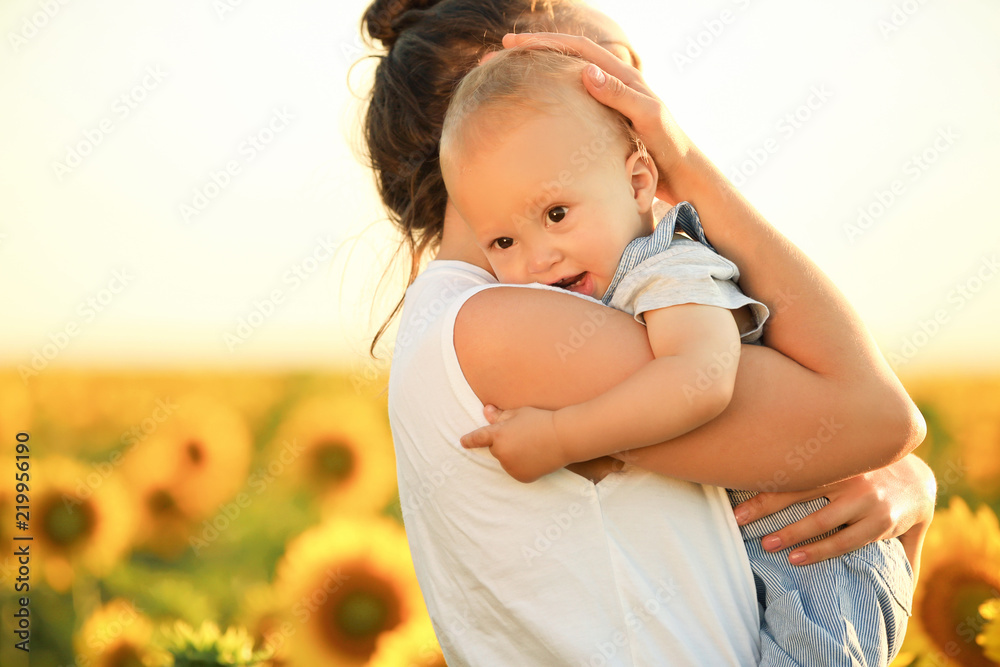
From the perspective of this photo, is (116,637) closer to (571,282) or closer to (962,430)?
(571,282)

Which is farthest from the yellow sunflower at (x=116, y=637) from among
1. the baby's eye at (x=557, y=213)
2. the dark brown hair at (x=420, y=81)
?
the baby's eye at (x=557, y=213)

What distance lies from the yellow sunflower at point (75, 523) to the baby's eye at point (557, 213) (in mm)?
1758

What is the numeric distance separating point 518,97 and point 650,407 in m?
0.64

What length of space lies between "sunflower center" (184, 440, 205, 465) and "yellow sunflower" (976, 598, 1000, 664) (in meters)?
2.26

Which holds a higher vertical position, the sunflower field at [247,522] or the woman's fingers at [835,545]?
the woman's fingers at [835,545]

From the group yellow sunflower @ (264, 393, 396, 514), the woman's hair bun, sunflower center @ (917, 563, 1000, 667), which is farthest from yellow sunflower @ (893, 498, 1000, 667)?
the woman's hair bun

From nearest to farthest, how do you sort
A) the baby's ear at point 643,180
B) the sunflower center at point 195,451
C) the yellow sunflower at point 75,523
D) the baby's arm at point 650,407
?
the baby's arm at point 650,407
the baby's ear at point 643,180
the yellow sunflower at point 75,523
the sunflower center at point 195,451

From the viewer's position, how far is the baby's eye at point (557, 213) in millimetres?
1435

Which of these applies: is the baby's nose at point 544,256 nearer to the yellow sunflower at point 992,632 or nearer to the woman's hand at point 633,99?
the woman's hand at point 633,99

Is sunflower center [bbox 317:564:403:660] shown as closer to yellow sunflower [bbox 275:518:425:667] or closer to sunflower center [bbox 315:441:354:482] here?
yellow sunflower [bbox 275:518:425:667]

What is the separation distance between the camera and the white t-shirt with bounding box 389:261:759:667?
1.23m

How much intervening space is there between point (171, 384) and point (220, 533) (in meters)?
0.53
